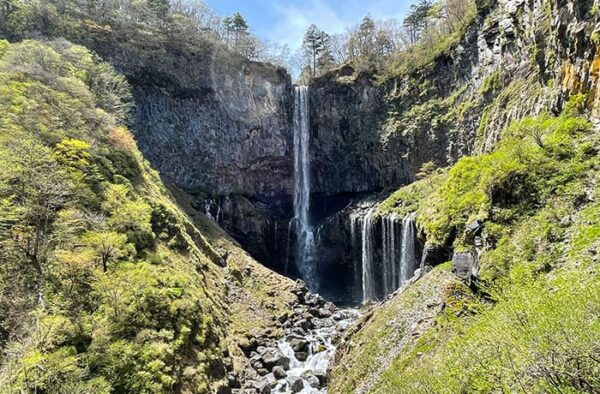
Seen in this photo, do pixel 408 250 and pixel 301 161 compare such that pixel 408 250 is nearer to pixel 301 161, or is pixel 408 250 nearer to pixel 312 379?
pixel 312 379

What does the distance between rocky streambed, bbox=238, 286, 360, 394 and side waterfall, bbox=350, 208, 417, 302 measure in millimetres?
5235

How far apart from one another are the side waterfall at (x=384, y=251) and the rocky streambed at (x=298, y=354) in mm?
5235

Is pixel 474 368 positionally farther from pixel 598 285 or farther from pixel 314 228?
pixel 314 228

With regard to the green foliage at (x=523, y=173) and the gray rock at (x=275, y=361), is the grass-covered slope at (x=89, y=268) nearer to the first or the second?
the gray rock at (x=275, y=361)

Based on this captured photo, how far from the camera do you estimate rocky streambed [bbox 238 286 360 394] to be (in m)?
17.2

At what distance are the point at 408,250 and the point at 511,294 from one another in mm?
22180

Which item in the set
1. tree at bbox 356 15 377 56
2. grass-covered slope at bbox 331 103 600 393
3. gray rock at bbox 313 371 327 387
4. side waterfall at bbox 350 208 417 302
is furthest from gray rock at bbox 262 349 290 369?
tree at bbox 356 15 377 56

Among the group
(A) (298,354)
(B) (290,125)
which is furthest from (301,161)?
(A) (298,354)

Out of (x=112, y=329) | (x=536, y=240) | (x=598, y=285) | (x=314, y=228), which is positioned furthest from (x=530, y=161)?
(x=314, y=228)

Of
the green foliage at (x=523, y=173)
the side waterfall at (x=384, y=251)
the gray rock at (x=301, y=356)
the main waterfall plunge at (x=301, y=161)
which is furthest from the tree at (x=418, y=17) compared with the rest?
the gray rock at (x=301, y=356)

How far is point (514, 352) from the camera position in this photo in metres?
4.86

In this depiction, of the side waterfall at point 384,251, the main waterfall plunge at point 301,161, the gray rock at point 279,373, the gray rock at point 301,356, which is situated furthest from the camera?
the main waterfall plunge at point 301,161

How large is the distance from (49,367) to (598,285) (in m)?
14.4

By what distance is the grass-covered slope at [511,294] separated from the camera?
14.5ft
